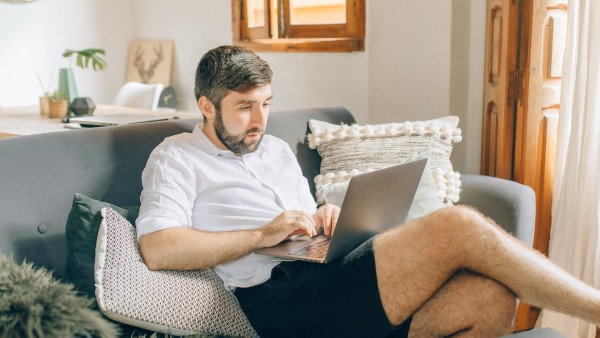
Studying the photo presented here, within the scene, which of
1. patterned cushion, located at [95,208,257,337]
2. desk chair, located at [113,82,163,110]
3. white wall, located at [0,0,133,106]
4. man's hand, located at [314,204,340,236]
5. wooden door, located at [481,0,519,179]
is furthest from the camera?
white wall, located at [0,0,133,106]

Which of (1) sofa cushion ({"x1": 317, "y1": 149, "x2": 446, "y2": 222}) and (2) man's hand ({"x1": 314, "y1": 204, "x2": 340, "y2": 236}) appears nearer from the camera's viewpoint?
(2) man's hand ({"x1": 314, "y1": 204, "x2": 340, "y2": 236})

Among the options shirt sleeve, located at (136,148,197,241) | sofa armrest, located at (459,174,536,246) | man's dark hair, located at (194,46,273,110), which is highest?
man's dark hair, located at (194,46,273,110)

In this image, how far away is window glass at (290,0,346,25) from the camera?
3.56m

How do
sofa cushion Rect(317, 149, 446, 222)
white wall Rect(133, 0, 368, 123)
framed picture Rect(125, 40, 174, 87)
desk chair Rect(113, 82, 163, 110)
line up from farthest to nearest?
framed picture Rect(125, 40, 174, 87), desk chair Rect(113, 82, 163, 110), white wall Rect(133, 0, 368, 123), sofa cushion Rect(317, 149, 446, 222)

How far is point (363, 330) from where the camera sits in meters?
1.54

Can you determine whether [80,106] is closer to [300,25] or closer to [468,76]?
[300,25]

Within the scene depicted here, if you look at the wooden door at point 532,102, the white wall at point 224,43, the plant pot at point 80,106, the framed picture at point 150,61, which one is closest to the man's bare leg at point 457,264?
the wooden door at point 532,102

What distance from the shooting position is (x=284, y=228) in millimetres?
1633

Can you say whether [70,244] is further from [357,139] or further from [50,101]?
[50,101]

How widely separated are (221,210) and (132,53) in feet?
12.5

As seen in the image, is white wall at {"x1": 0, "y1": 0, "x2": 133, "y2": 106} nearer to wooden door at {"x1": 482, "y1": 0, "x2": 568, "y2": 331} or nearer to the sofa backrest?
the sofa backrest

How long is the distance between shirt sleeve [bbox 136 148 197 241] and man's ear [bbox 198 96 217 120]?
0.16 m

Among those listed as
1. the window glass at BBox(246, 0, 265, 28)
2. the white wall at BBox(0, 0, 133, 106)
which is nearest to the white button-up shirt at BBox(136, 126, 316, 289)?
the window glass at BBox(246, 0, 265, 28)

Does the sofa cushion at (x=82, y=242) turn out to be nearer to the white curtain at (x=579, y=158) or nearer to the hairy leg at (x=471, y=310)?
the hairy leg at (x=471, y=310)
